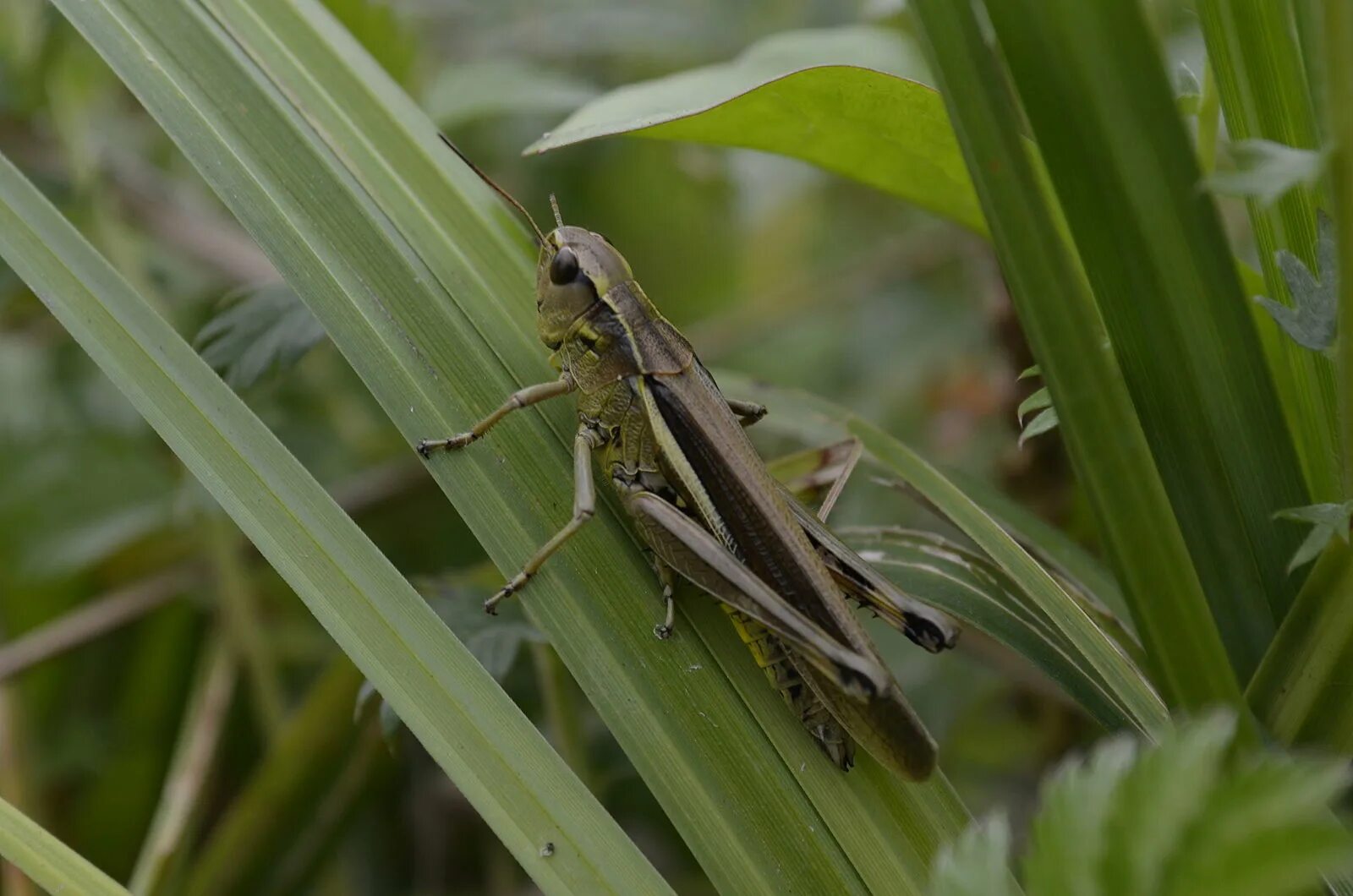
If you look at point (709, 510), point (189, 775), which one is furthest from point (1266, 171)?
point (189, 775)

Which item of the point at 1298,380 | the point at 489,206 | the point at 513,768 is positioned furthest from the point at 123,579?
the point at 1298,380

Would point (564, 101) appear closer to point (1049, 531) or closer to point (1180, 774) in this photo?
point (1049, 531)

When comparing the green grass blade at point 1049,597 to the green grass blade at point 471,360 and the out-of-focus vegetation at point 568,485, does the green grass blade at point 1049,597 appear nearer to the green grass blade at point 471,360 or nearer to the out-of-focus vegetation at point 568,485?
the out-of-focus vegetation at point 568,485

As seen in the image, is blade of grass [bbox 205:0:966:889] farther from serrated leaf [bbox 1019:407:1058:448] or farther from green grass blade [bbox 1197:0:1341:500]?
green grass blade [bbox 1197:0:1341:500]

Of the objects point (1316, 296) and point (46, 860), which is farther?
point (46, 860)

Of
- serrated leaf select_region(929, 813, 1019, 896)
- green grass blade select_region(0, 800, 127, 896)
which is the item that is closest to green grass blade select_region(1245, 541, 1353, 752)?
serrated leaf select_region(929, 813, 1019, 896)

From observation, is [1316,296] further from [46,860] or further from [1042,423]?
[46,860]

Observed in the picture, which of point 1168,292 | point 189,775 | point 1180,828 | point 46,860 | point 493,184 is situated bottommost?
point 189,775
